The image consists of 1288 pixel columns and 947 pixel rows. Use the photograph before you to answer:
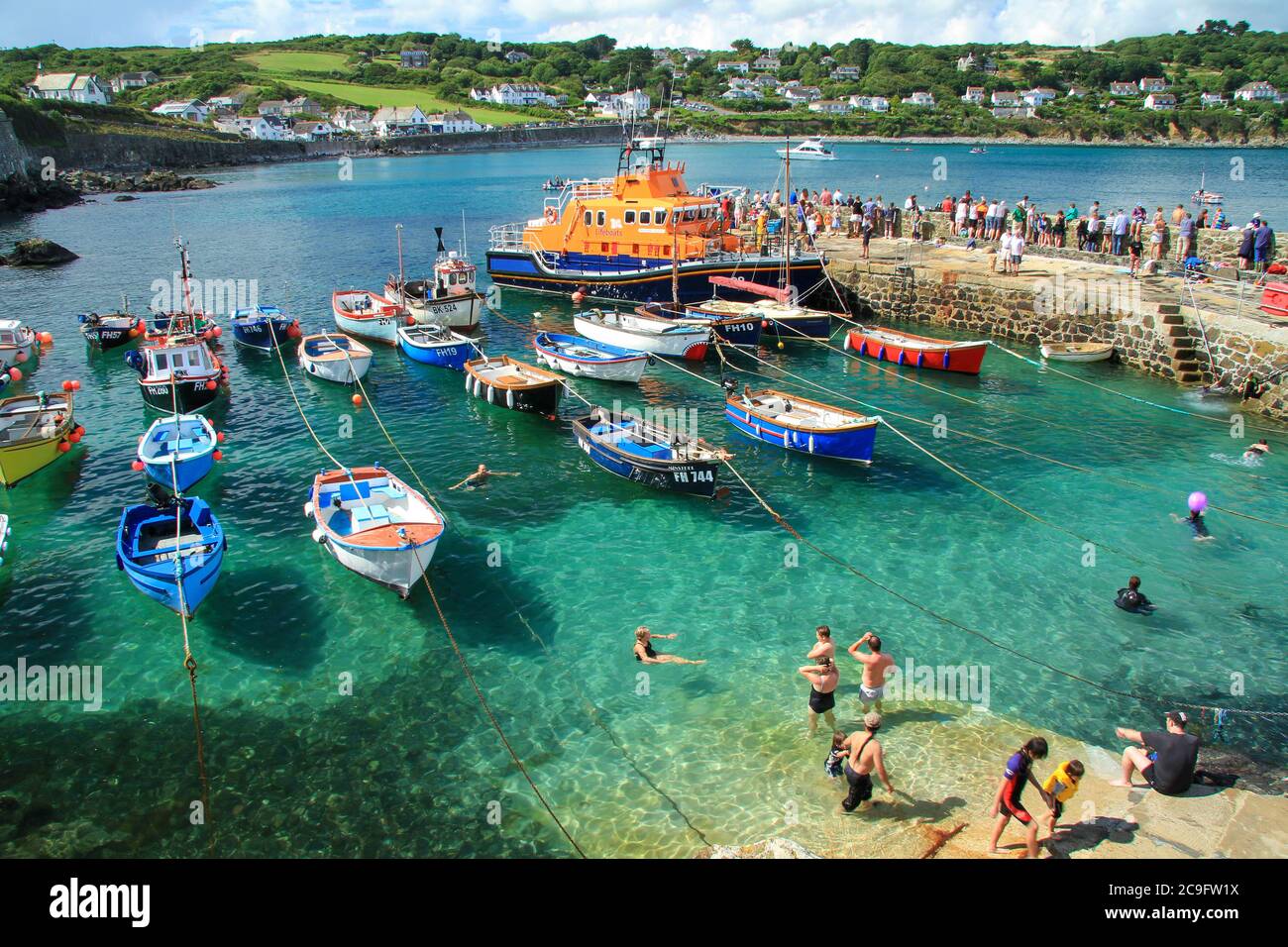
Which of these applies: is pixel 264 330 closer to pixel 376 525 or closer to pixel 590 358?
pixel 590 358

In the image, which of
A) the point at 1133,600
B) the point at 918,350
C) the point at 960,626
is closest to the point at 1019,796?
the point at 960,626

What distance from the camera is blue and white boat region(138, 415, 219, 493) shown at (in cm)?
2300

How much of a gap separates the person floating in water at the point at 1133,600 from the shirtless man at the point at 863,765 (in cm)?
830

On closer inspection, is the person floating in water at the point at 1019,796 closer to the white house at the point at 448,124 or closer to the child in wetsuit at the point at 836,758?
the child in wetsuit at the point at 836,758

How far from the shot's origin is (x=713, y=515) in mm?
21859

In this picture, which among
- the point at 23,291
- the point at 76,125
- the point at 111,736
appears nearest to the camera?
the point at 111,736

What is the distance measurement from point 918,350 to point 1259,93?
699 feet

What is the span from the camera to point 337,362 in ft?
105

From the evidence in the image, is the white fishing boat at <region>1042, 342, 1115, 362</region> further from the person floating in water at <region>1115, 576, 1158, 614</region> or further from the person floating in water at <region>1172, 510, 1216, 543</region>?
the person floating in water at <region>1115, 576, 1158, 614</region>
